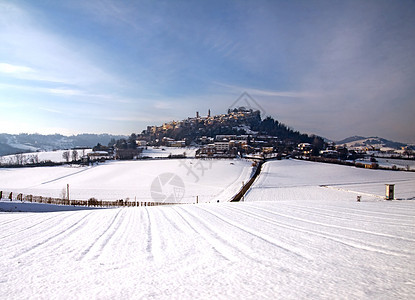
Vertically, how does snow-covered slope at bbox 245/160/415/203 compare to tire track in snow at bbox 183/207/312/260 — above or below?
below

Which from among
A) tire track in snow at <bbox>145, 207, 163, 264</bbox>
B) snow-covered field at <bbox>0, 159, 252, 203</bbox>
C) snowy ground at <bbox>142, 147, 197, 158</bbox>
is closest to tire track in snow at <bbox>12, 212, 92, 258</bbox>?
tire track in snow at <bbox>145, 207, 163, 264</bbox>

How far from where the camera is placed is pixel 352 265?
2965 millimetres

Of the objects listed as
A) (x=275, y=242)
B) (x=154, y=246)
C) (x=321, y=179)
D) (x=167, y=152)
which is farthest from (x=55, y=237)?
(x=167, y=152)

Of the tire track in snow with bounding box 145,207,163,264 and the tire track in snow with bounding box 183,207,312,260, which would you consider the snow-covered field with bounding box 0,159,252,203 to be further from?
the tire track in snow with bounding box 145,207,163,264

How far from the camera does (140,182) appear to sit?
3703cm

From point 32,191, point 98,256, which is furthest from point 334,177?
point 32,191

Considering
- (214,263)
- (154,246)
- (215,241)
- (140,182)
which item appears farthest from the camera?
(140,182)

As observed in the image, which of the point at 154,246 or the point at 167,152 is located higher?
the point at 154,246

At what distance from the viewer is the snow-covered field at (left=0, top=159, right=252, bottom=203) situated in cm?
2852

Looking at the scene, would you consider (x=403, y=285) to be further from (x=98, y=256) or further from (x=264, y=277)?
(x=98, y=256)

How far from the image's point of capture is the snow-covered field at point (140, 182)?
28516 mm

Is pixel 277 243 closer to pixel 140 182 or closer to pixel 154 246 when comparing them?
pixel 154 246

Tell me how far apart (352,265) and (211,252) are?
206cm

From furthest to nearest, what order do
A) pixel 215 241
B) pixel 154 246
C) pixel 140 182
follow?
pixel 140 182
pixel 215 241
pixel 154 246
